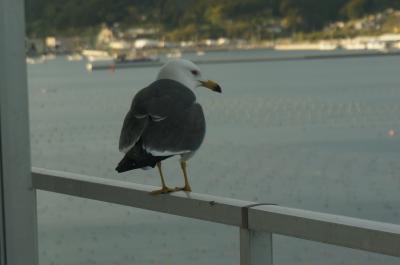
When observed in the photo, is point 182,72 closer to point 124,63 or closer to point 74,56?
point 124,63

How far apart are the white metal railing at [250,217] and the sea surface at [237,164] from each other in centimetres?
56

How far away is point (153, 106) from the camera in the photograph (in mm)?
2461

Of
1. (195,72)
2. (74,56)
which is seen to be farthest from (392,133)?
(74,56)

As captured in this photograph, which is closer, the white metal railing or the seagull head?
the white metal railing

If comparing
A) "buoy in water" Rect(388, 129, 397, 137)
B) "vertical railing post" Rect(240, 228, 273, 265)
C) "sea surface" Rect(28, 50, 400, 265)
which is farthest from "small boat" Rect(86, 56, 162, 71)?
"vertical railing post" Rect(240, 228, 273, 265)

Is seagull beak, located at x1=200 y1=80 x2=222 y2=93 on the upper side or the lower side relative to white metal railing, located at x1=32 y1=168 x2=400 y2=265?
upper

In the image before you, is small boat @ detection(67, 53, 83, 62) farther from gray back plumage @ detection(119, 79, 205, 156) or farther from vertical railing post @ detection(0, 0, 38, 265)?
vertical railing post @ detection(0, 0, 38, 265)

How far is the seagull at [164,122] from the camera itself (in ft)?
7.95

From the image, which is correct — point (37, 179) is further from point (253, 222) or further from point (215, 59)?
point (215, 59)

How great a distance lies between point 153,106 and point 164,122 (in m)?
0.05

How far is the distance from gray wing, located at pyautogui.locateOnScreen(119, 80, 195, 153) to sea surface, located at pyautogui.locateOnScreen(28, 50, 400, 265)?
0.57 metres

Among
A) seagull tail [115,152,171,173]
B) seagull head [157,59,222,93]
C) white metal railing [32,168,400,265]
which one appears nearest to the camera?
white metal railing [32,168,400,265]

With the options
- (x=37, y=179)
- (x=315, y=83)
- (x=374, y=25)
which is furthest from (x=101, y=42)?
(x=37, y=179)

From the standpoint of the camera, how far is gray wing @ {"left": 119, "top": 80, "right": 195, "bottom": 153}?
2.46m
